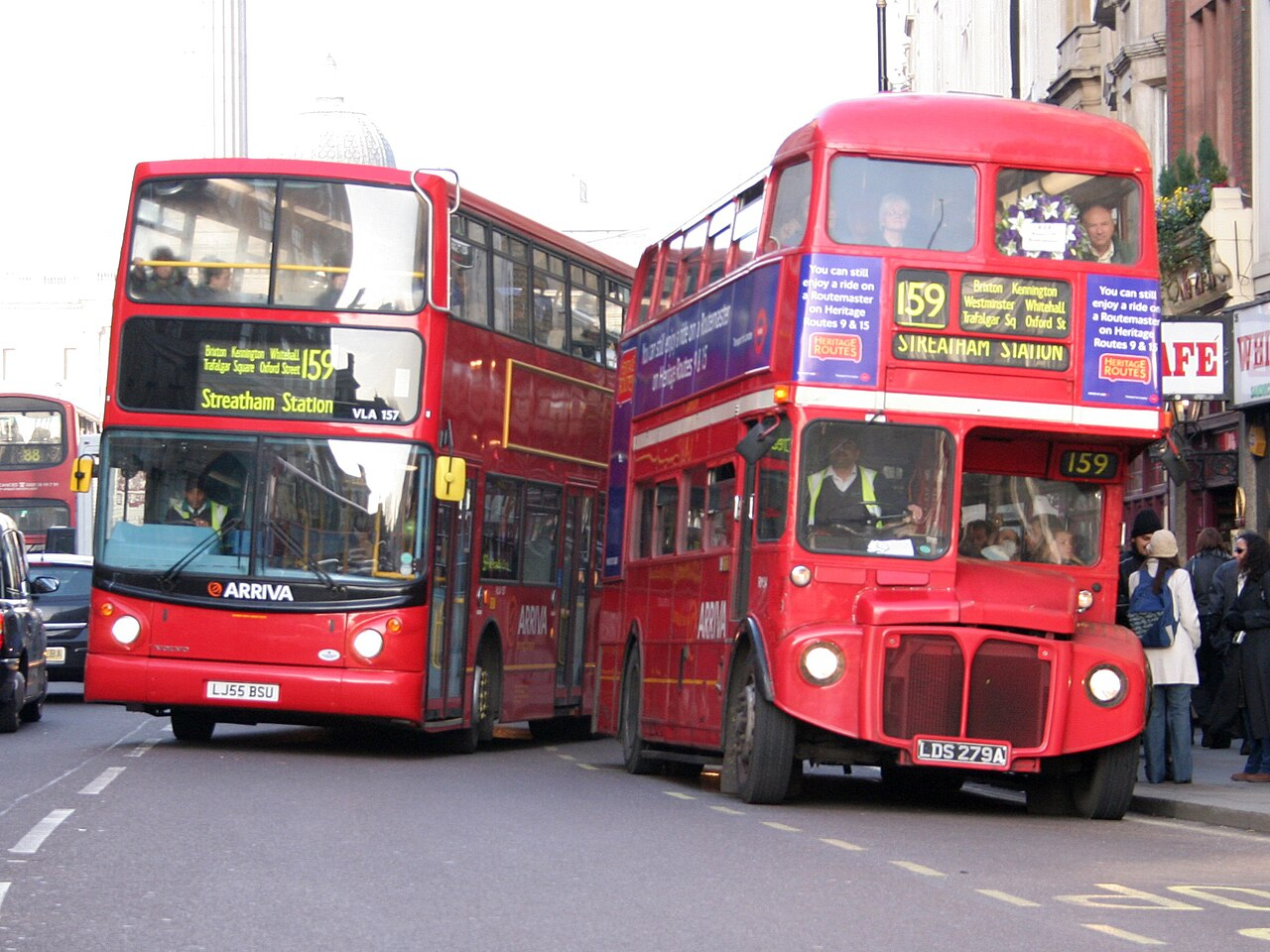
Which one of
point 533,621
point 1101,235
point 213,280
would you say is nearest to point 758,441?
point 1101,235

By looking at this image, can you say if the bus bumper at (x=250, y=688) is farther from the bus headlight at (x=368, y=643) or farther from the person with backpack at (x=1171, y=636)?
the person with backpack at (x=1171, y=636)

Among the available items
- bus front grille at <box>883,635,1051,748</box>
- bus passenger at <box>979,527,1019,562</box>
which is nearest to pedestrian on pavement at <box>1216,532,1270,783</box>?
bus passenger at <box>979,527,1019,562</box>

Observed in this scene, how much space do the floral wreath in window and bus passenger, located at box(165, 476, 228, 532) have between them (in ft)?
22.9

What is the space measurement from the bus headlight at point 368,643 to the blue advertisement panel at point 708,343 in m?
2.88

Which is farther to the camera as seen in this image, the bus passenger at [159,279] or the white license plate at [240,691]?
the bus passenger at [159,279]

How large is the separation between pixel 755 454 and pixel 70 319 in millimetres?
111967

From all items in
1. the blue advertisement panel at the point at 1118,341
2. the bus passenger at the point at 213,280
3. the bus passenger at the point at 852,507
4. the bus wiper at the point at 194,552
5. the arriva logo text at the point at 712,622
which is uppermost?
the bus passenger at the point at 213,280

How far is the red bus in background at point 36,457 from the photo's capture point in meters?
41.4

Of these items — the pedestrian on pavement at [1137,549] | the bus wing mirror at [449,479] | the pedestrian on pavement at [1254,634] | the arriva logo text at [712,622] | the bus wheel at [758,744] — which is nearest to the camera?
the bus wheel at [758,744]

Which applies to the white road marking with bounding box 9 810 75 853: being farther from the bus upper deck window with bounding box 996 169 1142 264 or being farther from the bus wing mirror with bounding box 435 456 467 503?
the bus upper deck window with bounding box 996 169 1142 264

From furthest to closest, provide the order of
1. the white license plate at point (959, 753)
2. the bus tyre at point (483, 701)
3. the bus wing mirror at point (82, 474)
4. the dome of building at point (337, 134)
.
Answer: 1. the dome of building at point (337, 134)
2. the bus tyre at point (483, 701)
3. the bus wing mirror at point (82, 474)
4. the white license plate at point (959, 753)

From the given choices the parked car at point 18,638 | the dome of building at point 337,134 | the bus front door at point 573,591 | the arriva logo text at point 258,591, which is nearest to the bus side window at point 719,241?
the arriva logo text at point 258,591

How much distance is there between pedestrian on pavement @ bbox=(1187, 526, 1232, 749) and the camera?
1997 cm

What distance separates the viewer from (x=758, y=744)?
14.3 meters
